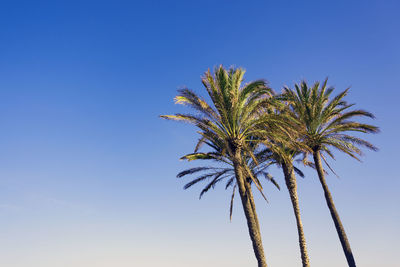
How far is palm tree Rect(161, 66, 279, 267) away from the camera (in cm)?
2116

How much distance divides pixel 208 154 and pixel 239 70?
233 inches

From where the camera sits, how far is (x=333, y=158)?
1027 inches

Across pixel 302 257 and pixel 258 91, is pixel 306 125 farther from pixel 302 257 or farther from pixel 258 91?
pixel 302 257

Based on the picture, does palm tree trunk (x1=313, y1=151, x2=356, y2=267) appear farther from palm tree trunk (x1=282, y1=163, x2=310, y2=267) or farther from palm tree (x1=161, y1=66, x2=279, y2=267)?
palm tree (x1=161, y1=66, x2=279, y2=267)

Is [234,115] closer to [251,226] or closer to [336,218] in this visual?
[251,226]

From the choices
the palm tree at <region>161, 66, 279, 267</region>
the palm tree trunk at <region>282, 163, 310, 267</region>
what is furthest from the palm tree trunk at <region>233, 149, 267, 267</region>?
the palm tree trunk at <region>282, 163, 310, 267</region>

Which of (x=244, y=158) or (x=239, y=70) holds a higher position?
(x=239, y=70)

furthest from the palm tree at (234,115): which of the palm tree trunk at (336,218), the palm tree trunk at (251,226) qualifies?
the palm tree trunk at (336,218)

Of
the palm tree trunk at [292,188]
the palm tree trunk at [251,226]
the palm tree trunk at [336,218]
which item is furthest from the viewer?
the palm tree trunk at [292,188]

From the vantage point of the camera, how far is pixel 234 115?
21.1 metres

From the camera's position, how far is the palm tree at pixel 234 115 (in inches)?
833

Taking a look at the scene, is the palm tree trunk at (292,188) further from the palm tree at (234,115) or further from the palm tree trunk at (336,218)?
the palm tree at (234,115)

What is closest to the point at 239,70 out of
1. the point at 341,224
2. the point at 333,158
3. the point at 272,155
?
the point at 272,155

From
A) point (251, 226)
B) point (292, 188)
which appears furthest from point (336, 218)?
point (251, 226)
